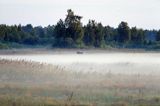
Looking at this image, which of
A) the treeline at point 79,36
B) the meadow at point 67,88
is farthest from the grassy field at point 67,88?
the treeline at point 79,36

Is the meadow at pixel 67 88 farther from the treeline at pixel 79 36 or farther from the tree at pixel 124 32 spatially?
the tree at pixel 124 32

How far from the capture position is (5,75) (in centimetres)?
3375

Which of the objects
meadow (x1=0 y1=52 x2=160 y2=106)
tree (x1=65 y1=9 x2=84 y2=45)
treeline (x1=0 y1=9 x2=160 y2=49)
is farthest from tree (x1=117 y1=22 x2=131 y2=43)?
meadow (x1=0 y1=52 x2=160 y2=106)

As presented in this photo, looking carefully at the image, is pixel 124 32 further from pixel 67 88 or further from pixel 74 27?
pixel 67 88

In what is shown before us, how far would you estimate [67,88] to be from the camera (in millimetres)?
27547

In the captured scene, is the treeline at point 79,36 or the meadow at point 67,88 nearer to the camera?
the meadow at point 67,88

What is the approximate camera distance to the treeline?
11075 centimetres

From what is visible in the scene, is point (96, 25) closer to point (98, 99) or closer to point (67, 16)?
point (67, 16)

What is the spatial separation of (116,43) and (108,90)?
11188 centimetres

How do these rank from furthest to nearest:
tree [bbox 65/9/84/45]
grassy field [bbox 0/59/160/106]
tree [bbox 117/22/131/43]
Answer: tree [bbox 117/22/131/43] < tree [bbox 65/9/84/45] < grassy field [bbox 0/59/160/106]

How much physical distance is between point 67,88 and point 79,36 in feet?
271

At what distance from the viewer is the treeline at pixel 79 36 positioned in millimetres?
110750

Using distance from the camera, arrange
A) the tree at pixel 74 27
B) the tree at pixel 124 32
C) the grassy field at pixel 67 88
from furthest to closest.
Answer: the tree at pixel 124 32 → the tree at pixel 74 27 → the grassy field at pixel 67 88

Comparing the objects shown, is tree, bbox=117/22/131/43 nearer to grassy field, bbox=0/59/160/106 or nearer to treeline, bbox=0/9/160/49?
treeline, bbox=0/9/160/49
